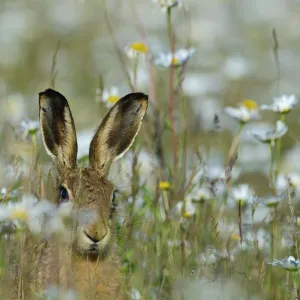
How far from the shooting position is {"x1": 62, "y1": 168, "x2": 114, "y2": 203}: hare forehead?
13.3 ft

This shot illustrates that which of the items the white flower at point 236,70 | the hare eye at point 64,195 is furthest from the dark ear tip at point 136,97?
the white flower at point 236,70

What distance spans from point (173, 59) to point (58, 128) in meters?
1.13

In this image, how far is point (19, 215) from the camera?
13.6 ft

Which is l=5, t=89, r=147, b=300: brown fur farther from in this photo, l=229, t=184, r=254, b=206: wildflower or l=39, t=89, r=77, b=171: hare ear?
l=229, t=184, r=254, b=206: wildflower

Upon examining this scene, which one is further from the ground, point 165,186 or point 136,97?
point 136,97

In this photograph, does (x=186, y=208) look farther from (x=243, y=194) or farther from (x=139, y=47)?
(x=139, y=47)

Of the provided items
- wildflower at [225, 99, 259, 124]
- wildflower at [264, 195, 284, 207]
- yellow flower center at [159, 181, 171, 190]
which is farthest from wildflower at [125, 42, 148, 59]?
wildflower at [264, 195, 284, 207]

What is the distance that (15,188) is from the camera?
14.9 ft

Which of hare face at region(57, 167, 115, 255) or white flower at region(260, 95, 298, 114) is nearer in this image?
hare face at region(57, 167, 115, 255)

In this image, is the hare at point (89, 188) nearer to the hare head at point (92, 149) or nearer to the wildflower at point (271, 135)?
the hare head at point (92, 149)

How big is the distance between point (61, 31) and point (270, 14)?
12.3 ft

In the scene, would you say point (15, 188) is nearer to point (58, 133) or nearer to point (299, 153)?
point (58, 133)

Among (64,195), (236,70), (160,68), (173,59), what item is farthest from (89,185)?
(160,68)

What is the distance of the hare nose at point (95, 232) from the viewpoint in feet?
12.4
